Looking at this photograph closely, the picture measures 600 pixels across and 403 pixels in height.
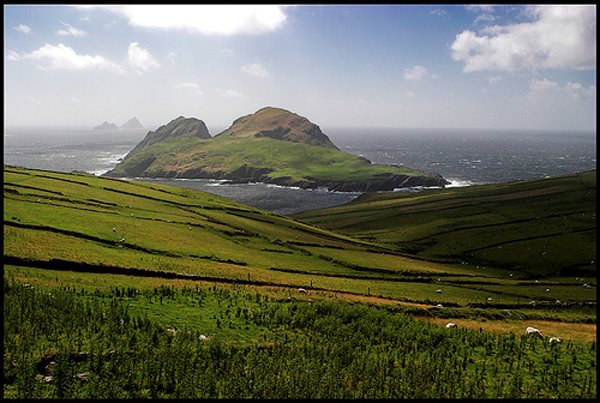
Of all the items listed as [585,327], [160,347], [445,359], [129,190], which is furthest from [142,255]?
[129,190]

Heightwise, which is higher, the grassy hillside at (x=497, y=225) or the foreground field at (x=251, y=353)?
the foreground field at (x=251, y=353)

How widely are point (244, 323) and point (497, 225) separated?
102169 mm

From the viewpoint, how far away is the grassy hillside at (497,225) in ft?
280

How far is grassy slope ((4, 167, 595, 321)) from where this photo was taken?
44562mm

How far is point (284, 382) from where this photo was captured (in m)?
18.5

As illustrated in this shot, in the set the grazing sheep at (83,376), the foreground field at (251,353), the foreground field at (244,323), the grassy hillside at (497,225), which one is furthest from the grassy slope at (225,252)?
the grazing sheep at (83,376)

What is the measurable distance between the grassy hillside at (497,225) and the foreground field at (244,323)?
2224 centimetres

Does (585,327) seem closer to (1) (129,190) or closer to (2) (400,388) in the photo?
(2) (400,388)

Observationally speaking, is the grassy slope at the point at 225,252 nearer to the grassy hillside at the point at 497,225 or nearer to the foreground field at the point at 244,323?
the foreground field at the point at 244,323

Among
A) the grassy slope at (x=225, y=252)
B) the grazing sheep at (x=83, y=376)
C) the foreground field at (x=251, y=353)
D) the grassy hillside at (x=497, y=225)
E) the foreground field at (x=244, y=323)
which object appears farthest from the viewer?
the grassy hillside at (x=497, y=225)

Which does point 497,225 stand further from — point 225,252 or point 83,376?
point 83,376

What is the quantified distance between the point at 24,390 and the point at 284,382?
34.5 ft

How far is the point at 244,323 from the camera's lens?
2758 cm

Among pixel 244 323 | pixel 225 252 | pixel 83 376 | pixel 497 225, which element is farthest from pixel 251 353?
pixel 497 225
